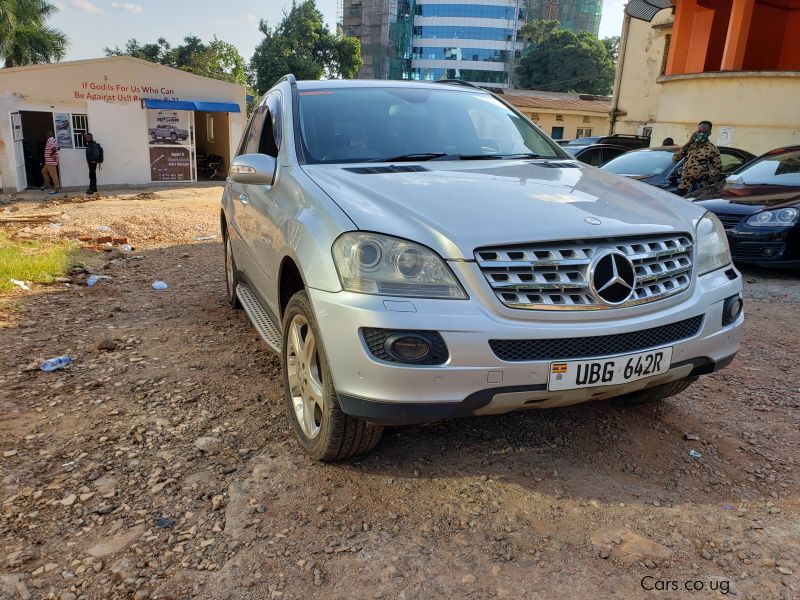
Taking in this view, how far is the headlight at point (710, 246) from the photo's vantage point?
109 inches

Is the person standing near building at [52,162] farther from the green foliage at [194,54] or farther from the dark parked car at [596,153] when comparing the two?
the green foliage at [194,54]

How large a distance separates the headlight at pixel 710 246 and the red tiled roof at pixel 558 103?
1534 inches

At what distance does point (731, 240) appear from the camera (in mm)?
6754

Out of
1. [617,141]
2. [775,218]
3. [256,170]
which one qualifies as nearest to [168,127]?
[617,141]

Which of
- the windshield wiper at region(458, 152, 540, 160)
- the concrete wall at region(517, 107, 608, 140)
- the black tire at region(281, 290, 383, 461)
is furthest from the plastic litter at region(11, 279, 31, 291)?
the concrete wall at region(517, 107, 608, 140)

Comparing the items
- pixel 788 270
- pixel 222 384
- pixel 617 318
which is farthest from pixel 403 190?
pixel 788 270

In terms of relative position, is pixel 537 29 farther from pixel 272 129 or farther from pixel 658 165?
pixel 272 129

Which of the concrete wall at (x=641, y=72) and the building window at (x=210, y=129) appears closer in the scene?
the building window at (x=210, y=129)

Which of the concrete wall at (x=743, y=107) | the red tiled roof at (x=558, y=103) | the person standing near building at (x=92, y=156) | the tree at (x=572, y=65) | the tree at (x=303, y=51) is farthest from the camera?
the tree at (x=572, y=65)

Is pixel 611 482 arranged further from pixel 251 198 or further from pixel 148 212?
pixel 148 212

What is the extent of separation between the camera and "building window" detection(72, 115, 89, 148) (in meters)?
17.7

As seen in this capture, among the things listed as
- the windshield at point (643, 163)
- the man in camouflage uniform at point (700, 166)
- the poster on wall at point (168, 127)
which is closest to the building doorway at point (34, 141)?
the poster on wall at point (168, 127)

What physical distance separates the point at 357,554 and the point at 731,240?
6042 mm

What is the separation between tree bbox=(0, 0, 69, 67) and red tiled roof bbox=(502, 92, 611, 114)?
86.7ft
